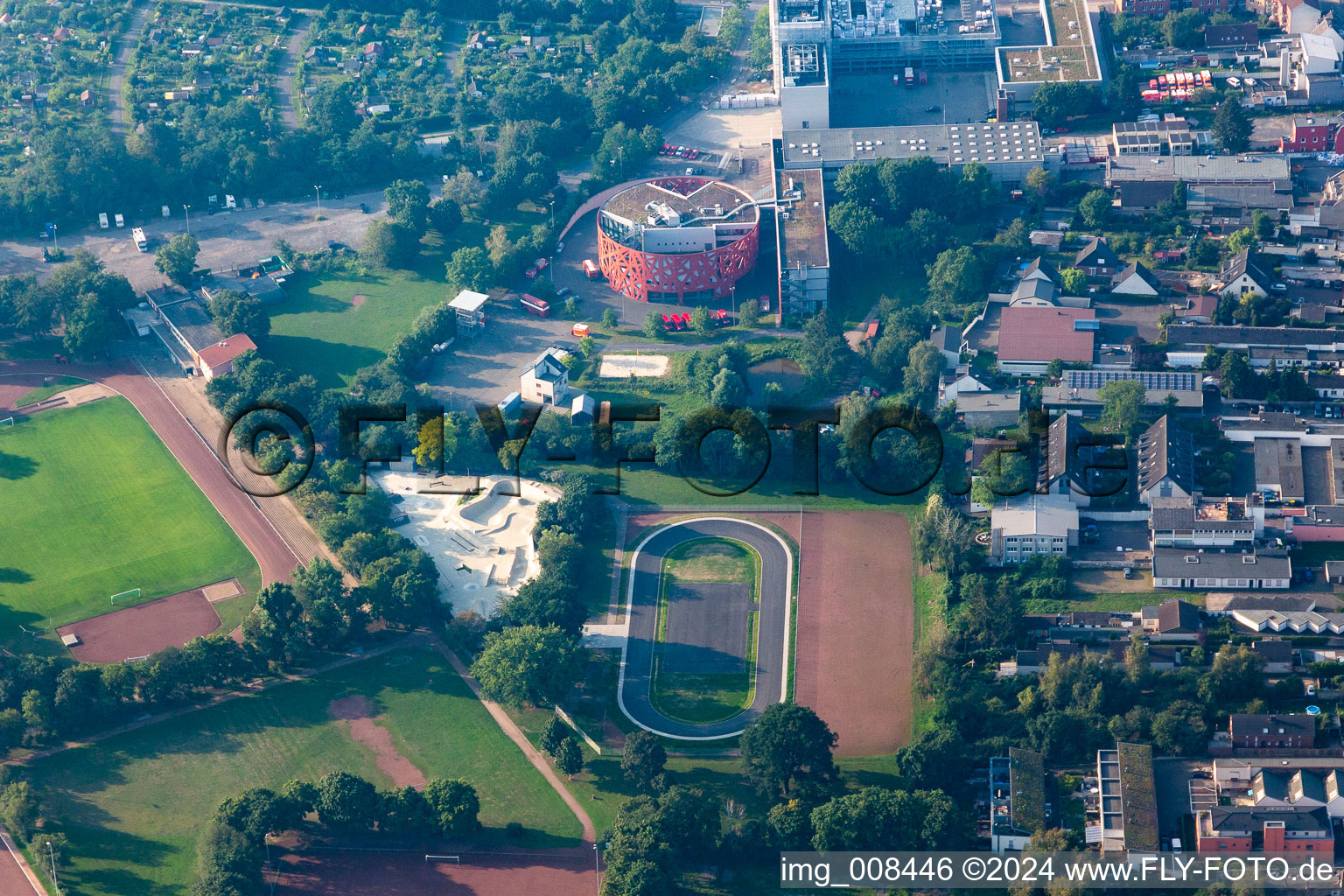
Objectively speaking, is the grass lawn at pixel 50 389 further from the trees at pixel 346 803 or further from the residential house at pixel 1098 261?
the residential house at pixel 1098 261

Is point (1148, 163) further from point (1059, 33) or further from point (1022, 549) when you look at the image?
point (1022, 549)

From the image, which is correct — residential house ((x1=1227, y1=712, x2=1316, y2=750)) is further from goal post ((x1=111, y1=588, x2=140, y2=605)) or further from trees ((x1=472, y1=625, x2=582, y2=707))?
goal post ((x1=111, y1=588, x2=140, y2=605))

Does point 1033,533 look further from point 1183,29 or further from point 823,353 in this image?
point 1183,29

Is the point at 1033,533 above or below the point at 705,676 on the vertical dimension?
above

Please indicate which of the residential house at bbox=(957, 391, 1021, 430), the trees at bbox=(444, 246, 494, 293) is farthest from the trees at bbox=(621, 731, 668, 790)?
the trees at bbox=(444, 246, 494, 293)

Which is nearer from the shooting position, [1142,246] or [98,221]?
[1142,246]

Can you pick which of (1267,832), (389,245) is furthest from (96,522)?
Answer: (1267,832)

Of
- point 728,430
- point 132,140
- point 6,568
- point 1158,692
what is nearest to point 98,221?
point 132,140
